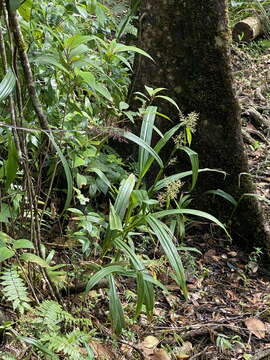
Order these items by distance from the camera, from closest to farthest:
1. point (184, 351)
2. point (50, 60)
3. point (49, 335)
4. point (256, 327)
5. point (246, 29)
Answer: point (49, 335) → point (50, 60) → point (184, 351) → point (256, 327) → point (246, 29)

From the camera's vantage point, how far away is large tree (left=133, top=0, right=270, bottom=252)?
10.2 feet

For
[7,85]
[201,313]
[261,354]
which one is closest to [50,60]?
[7,85]

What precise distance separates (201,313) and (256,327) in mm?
289

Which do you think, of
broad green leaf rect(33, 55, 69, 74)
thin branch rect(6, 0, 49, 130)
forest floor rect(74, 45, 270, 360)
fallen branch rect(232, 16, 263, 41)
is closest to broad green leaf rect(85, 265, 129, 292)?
forest floor rect(74, 45, 270, 360)

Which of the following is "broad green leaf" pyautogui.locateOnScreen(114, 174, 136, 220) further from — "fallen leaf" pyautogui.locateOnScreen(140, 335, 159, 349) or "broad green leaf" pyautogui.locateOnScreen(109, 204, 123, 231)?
"fallen leaf" pyautogui.locateOnScreen(140, 335, 159, 349)

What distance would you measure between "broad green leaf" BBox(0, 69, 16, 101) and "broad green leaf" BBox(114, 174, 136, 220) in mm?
781

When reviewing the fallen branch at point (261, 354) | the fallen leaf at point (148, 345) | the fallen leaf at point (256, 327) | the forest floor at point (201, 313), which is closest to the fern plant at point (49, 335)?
the forest floor at point (201, 313)

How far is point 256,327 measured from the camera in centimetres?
268

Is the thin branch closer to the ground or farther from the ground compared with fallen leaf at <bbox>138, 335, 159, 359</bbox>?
farther from the ground

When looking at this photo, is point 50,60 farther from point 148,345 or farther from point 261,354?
point 261,354

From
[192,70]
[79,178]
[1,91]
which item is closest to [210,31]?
[192,70]

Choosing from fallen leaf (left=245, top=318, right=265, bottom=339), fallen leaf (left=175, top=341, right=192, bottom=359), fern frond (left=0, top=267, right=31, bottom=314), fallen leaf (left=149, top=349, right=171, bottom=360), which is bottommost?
fallen leaf (left=245, top=318, right=265, bottom=339)

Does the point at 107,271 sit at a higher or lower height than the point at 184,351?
higher

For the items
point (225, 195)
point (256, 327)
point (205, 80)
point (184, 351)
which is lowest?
point (256, 327)
